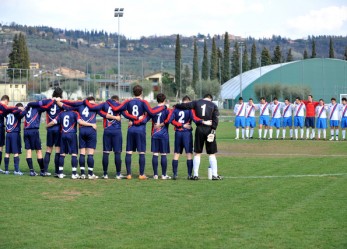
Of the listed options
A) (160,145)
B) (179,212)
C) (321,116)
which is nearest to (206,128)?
(160,145)

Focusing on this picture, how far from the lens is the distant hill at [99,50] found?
11012 cm

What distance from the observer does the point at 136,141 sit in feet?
58.9

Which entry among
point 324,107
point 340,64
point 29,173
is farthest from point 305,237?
point 340,64

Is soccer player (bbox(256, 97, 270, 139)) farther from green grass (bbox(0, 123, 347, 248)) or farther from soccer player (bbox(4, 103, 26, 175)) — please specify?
soccer player (bbox(4, 103, 26, 175))

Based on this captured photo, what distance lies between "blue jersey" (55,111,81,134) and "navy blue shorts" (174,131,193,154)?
2804 mm

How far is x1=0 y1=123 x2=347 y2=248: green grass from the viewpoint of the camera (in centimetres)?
1045

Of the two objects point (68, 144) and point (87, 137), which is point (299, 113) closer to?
point (87, 137)

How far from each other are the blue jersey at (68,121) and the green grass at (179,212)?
1412 mm

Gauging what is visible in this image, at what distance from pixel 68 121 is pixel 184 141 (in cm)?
322

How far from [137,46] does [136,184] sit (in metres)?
160

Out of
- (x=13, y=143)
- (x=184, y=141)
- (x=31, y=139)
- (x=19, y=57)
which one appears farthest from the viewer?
(x=19, y=57)

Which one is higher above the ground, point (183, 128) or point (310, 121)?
point (183, 128)

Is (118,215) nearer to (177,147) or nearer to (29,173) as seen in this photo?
(177,147)

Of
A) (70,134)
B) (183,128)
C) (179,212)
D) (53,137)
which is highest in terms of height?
(183,128)
